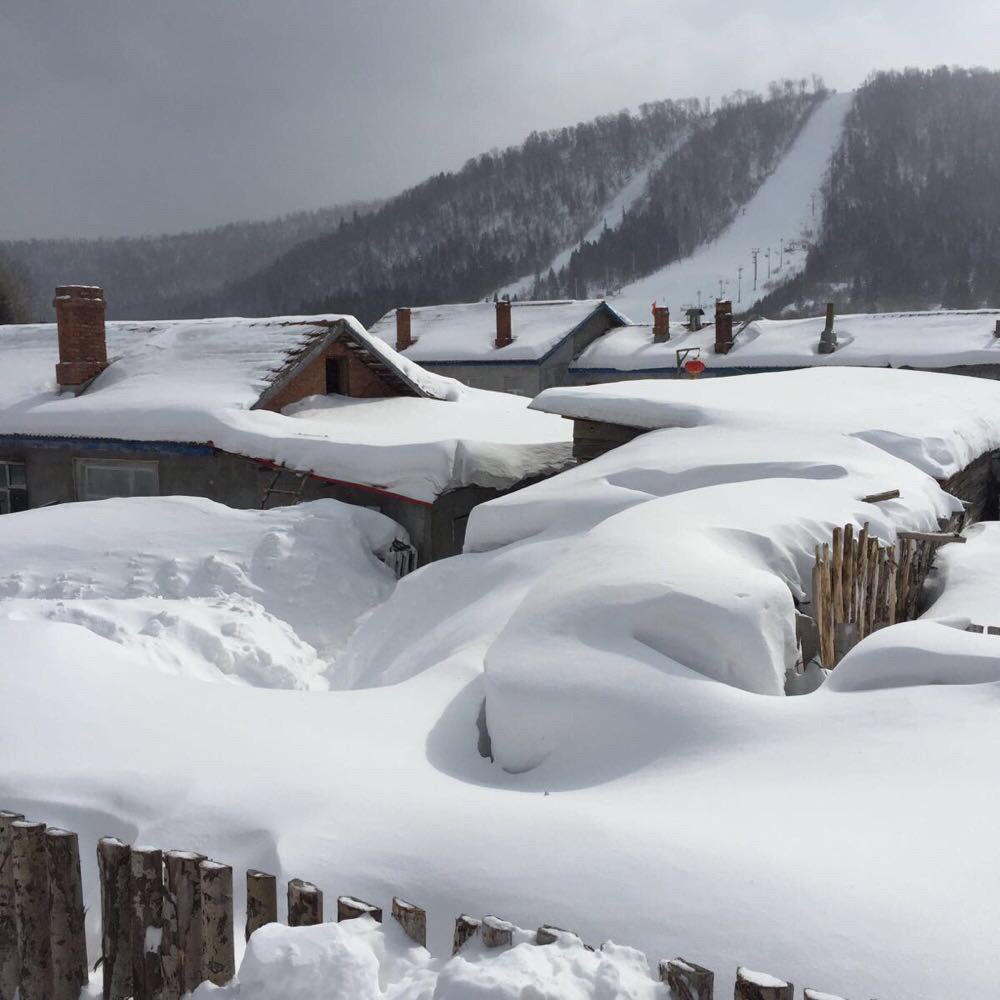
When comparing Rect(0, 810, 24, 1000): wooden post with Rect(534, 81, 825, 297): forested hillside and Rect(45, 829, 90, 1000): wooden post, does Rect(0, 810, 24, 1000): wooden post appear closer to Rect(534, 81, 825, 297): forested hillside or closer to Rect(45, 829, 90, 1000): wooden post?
Rect(45, 829, 90, 1000): wooden post

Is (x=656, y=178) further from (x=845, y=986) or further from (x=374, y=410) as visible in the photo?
(x=845, y=986)

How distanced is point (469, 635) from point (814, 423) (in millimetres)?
6477

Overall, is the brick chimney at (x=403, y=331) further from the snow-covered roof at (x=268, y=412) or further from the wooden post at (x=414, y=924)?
the wooden post at (x=414, y=924)

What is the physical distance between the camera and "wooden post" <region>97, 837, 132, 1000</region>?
323 cm

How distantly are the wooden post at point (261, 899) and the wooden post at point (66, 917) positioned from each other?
27.2 inches

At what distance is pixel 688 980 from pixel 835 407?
1175 cm

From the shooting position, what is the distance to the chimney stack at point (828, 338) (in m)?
34.6

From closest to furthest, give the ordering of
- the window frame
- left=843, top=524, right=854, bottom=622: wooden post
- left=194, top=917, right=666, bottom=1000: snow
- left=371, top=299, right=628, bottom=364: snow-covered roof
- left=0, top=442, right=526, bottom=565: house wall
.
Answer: left=194, top=917, right=666, bottom=1000: snow
left=843, top=524, right=854, bottom=622: wooden post
left=0, top=442, right=526, bottom=565: house wall
the window frame
left=371, top=299, right=628, bottom=364: snow-covered roof

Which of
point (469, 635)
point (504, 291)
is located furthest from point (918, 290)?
point (469, 635)

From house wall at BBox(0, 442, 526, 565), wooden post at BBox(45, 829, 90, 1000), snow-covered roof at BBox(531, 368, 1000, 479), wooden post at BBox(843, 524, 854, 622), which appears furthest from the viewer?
house wall at BBox(0, 442, 526, 565)

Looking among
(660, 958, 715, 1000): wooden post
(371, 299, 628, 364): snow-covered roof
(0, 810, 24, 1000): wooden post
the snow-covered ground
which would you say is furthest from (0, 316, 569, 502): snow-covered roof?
(371, 299, 628, 364): snow-covered roof

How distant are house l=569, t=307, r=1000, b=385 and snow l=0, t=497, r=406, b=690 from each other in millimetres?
23230

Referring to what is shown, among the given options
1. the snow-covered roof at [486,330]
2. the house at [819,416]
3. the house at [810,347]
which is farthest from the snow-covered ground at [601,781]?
the snow-covered roof at [486,330]

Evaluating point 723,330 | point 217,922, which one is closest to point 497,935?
point 217,922
